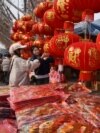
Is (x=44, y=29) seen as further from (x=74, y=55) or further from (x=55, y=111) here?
(x=55, y=111)

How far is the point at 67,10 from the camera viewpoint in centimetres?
459

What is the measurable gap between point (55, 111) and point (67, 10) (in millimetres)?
1695

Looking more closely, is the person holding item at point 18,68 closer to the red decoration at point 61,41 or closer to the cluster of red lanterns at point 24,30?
the red decoration at point 61,41

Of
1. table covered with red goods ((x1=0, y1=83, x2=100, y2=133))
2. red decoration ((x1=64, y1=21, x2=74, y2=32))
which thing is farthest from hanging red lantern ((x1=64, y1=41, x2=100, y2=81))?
red decoration ((x1=64, y1=21, x2=74, y2=32))

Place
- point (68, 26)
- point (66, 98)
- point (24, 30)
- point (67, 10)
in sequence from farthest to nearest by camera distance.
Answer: point (24, 30) < point (68, 26) < point (67, 10) < point (66, 98)

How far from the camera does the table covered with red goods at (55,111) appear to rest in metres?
2.88

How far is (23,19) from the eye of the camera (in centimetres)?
1334

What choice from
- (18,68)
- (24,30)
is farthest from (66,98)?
(24,30)

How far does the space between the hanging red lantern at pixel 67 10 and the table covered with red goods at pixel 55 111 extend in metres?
0.94

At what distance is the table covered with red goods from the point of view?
2.88 metres

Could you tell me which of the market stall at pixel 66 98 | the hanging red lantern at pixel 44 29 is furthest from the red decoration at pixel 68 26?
the hanging red lantern at pixel 44 29

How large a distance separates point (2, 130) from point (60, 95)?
2.48 ft

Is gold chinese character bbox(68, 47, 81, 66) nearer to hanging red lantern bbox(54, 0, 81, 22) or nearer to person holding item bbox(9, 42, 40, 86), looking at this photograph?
hanging red lantern bbox(54, 0, 81, 22)

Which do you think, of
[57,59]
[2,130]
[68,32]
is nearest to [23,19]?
[57,59]
